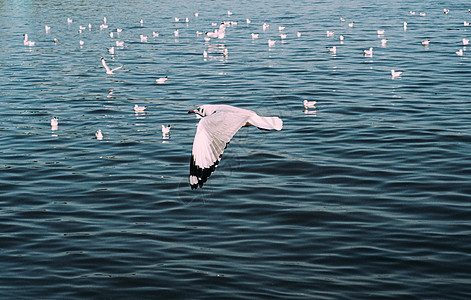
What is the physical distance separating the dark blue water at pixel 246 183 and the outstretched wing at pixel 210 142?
6.90ft

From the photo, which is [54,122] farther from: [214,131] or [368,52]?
[368,52]

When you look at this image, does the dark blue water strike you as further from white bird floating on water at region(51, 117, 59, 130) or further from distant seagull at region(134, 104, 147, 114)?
white bird floating on water at region(51, 117, 59, 130)

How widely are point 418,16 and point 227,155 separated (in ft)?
100

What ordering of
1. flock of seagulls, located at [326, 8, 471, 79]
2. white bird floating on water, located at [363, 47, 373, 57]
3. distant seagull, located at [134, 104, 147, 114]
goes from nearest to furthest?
distant seagull, located at [134, 104, 147, 114]
flock of seagulls, located at [326, 8, 471, 79]
white bird floating on water, located at [363, 47, 373, 57]

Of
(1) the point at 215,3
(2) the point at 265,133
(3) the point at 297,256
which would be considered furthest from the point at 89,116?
(1) the point at 215,3

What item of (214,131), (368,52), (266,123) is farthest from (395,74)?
(214,131)

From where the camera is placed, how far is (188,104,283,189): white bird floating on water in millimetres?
9664

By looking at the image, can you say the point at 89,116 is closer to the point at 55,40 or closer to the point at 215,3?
the point at 55,40

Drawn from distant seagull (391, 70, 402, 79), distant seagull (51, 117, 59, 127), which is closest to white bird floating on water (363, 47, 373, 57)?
distant seagull (391, 70, 402, 79)

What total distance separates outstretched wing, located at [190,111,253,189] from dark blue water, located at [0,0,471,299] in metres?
2.10

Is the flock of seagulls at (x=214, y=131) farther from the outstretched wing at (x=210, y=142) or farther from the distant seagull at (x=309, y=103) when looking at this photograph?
the distant seagull at (x=309, y=103)

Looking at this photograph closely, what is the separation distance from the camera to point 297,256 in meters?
11.9

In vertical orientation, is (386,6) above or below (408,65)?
above

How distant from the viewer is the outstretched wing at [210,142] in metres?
9.63
